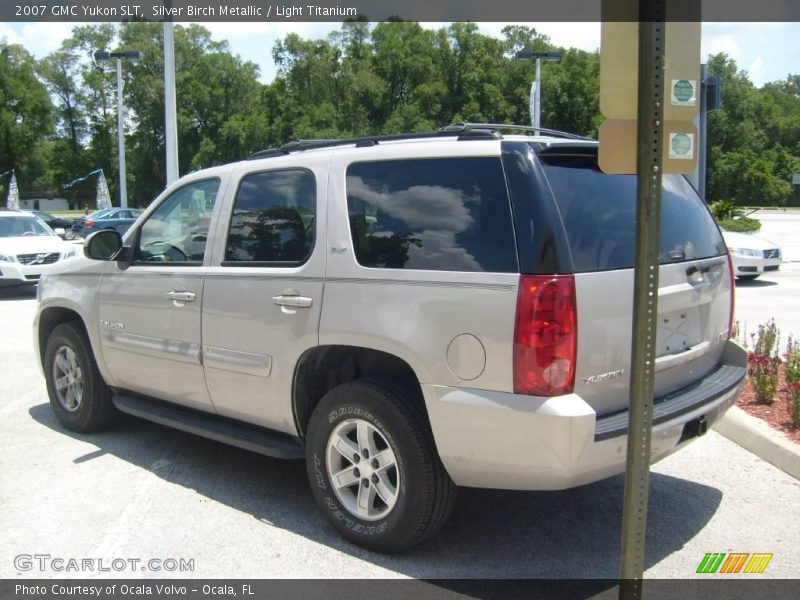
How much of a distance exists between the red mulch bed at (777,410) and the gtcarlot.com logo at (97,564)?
3696 millimetres

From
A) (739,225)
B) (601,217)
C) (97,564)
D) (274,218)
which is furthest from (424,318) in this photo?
(739,225)

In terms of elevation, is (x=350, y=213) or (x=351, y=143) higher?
(x=351, y=143)

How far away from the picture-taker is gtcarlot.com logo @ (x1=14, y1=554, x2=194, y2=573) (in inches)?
149

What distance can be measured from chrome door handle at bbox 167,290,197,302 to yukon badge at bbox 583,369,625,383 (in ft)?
8.30

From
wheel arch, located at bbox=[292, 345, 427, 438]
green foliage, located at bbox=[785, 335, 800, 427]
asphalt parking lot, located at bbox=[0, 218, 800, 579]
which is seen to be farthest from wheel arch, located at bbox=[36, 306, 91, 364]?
green foliage, located at bbox=[785, 335, 800, 427]

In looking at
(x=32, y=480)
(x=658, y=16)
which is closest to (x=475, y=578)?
(x=658, y=16)

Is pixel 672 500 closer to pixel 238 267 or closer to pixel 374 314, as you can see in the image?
pixel 374 314

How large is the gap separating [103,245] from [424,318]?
3.07 meters

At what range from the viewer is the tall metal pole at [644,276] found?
93.5 inches

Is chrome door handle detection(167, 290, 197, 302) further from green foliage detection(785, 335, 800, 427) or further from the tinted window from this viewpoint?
green foliage detection(785, 335, 800, 427)

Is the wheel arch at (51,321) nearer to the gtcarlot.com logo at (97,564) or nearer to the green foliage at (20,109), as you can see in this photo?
the gtcarlot.com logo at (97,564)

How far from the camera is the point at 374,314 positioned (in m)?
3.75

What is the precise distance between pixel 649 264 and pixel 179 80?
6412 centimetres

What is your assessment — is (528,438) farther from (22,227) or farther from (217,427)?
(22,227)
